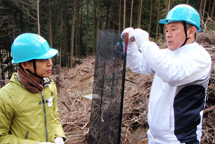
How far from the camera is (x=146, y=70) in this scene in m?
2.00

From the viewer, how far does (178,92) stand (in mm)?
1455

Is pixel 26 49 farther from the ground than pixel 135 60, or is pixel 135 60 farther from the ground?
pixel 26 49

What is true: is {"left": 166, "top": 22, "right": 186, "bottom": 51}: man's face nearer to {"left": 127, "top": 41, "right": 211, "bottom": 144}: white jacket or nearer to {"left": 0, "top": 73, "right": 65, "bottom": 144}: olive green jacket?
{"left": 127, "top": 41, "right": 211, "bottom": 144}: white jacket

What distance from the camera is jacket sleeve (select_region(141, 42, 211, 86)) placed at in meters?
1.29

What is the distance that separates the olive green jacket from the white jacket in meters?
1.09

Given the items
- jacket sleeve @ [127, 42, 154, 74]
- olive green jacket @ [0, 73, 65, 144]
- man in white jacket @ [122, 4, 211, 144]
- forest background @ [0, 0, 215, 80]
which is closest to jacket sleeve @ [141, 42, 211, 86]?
man in white jacket @ [122, 4, 211, 144]

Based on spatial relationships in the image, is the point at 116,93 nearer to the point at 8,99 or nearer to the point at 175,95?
the point at 175,95

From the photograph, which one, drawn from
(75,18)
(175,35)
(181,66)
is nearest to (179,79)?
(181,66)

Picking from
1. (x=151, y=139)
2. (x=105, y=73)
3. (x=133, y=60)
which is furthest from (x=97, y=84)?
(x=151, y=139)

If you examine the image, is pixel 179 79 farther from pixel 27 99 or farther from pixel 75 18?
pixel 75 18

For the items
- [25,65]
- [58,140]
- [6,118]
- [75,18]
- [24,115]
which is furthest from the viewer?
[75,18]

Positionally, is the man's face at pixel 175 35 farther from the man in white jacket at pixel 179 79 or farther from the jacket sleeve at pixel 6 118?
the jacket sleeve at pixel 6 118

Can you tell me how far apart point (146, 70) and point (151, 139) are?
84 cm

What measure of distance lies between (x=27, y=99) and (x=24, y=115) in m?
0.14
